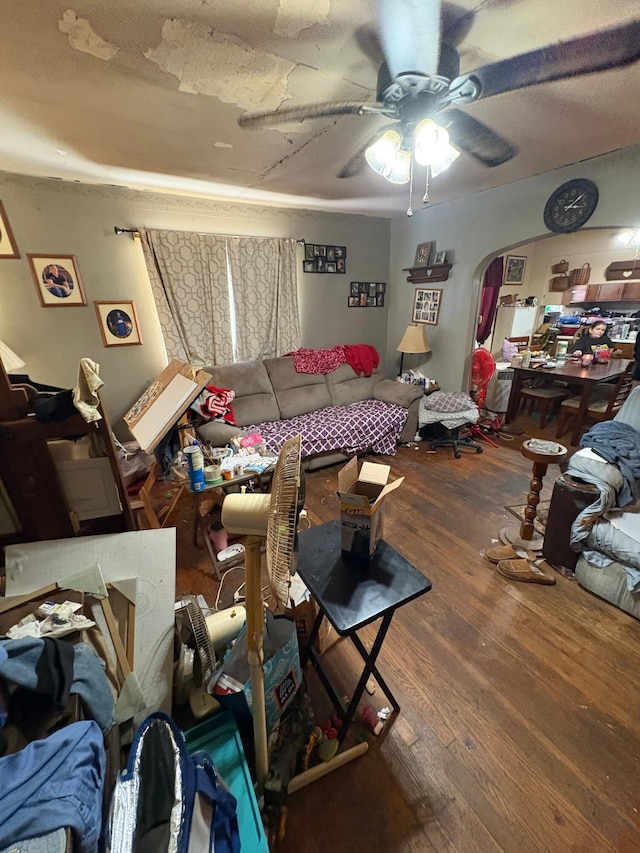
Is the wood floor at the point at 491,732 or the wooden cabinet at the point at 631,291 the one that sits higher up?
the wooden cabinet at the point at 631,291

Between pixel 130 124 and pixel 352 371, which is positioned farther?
pixel 352 371

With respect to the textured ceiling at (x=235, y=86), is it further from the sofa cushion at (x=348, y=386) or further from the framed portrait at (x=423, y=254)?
the sofa cushion at (x=348, y=386)

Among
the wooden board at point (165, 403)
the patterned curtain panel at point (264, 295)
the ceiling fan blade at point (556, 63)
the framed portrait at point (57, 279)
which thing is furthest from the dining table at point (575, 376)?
the framed portrait at point (57, 279)

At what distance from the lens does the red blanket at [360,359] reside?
396 cm

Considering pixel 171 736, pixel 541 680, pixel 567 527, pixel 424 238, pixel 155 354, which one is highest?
pixel 424 238

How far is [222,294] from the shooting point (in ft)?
10.9

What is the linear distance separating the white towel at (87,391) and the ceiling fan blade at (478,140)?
6.21 ft

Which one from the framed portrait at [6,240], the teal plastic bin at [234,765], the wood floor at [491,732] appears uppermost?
the framed portrait at [6,240]

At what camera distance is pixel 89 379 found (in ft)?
3.63

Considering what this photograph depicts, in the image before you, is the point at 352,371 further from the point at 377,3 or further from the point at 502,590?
the point at 377,3

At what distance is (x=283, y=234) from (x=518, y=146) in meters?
2.22

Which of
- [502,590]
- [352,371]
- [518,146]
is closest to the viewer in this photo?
[502,590]

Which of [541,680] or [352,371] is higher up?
[352,371]

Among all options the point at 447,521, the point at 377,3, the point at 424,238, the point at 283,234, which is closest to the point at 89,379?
the point at 377,3
